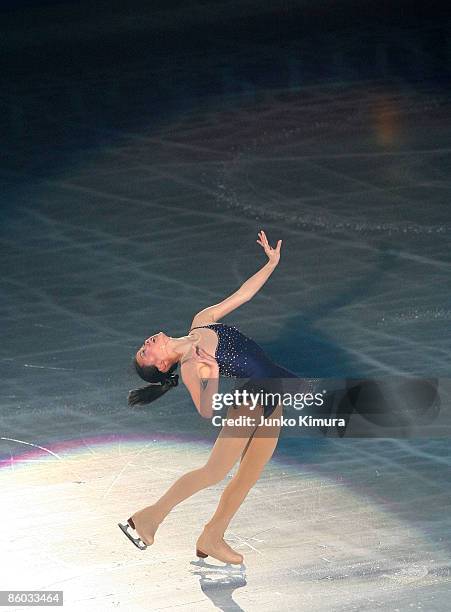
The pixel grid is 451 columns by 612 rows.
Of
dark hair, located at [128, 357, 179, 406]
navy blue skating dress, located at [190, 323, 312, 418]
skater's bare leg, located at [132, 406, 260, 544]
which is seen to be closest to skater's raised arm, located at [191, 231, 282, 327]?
dark hair, located at [128, 357, 179, 406]

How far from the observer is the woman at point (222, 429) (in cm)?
544

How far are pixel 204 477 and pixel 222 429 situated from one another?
0.68 feet

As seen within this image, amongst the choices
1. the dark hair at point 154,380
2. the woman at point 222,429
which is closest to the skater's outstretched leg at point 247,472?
the woman at point 222,429

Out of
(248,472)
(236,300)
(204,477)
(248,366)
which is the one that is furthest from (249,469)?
(236,300)

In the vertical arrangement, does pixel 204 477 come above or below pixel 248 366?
below

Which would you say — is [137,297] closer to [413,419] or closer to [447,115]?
[413,419]

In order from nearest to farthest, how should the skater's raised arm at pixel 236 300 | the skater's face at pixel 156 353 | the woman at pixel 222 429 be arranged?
the woman at pixel 222 429 → the skater's face at pixel 156 353 → the skater's raised arm at pixel 236 300

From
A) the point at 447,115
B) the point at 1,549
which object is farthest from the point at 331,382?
the point at 447,115

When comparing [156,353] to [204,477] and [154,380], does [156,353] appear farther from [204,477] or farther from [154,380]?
[204,477]

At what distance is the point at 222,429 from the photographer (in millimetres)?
5504

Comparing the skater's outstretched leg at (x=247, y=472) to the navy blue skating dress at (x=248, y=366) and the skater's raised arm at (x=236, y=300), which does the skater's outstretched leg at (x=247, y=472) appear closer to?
the navy blue skating dress at (x=248, y=366)

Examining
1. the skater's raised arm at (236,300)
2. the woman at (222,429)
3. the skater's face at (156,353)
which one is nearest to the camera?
the woman at (222,429)

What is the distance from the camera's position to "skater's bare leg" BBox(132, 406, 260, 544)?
5.44 m

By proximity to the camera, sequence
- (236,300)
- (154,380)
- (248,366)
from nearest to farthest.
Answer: (248,366) < (154,380) < (236,300)
